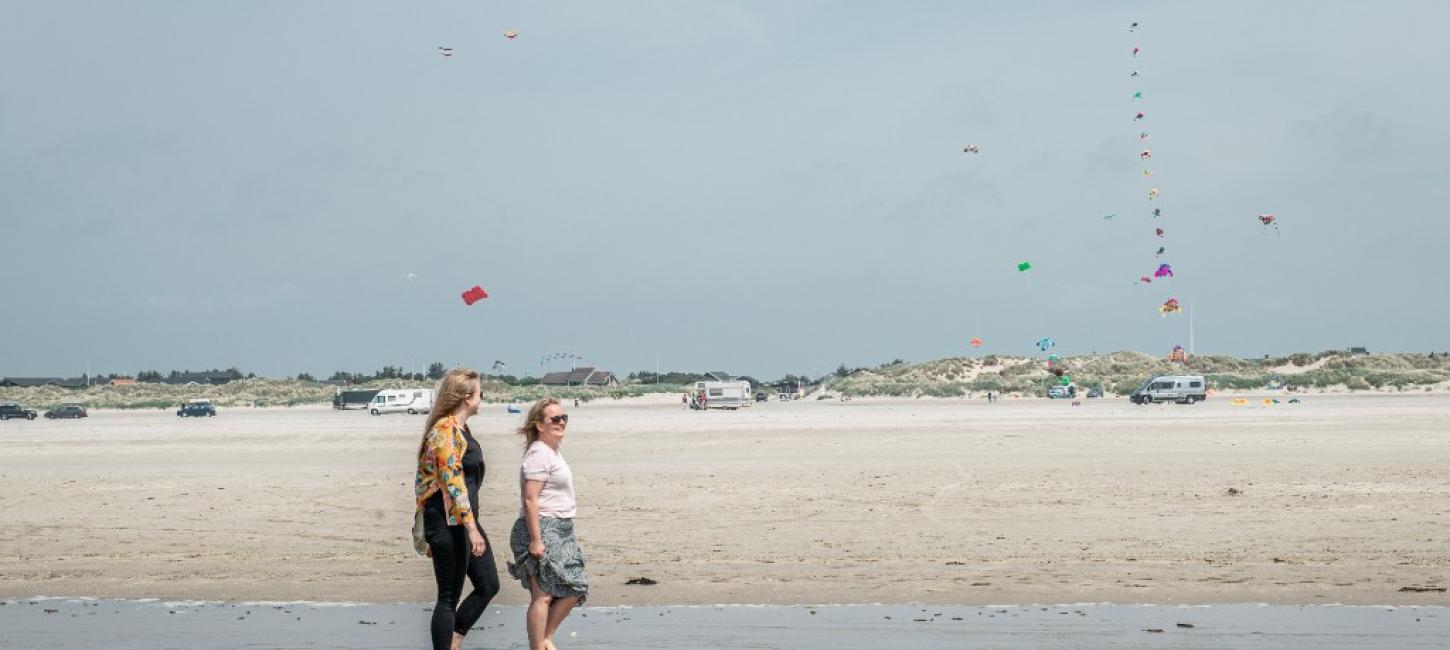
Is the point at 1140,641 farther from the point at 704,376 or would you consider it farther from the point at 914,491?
the point at 704,376

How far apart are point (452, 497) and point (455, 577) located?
1.56 ft

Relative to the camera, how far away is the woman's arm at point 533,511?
6.67 meters

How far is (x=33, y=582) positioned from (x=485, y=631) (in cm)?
439

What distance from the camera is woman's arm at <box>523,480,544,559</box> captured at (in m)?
6.67

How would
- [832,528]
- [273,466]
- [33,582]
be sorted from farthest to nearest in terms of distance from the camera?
1. [273,466]
2. [832,528]
3. [33,582]

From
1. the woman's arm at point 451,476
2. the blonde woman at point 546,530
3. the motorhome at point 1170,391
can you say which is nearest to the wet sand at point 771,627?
the blonde woman at point 546,530

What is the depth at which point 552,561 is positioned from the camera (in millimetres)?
6770

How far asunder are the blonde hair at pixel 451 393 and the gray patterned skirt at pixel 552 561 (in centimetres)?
66

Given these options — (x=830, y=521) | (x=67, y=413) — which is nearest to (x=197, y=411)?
(x=67, y=413)

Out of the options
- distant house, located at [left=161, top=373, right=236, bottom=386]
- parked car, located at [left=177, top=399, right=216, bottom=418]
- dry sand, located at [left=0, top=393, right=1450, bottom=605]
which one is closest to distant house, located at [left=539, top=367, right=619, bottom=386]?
distant house, located at [left=161, top=373, right=236, bottom=386]

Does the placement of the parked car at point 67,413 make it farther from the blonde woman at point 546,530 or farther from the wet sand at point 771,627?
the blonde woman at point 546,530

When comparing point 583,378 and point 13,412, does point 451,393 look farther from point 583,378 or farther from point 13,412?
point 583,378

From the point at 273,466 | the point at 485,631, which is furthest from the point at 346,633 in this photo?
the point at 273,466

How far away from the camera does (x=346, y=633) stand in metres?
8.13
